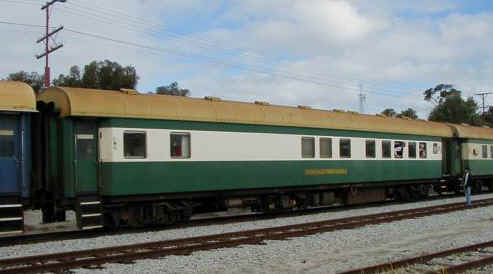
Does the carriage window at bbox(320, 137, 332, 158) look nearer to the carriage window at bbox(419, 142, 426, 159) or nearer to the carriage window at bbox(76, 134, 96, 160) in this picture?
the carriage window at bbox(419, 142, 426, 159)

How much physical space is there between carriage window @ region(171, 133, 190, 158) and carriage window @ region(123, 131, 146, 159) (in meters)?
0.94

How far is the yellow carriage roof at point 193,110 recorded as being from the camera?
1377 cm

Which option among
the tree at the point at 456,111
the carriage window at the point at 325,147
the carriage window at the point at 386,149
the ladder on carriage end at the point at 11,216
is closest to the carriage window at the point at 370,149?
the carriage window at the point at 386,149

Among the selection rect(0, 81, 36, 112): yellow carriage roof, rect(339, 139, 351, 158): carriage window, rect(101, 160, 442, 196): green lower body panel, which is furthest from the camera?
rect(339, 139, 351, 158): carriage window

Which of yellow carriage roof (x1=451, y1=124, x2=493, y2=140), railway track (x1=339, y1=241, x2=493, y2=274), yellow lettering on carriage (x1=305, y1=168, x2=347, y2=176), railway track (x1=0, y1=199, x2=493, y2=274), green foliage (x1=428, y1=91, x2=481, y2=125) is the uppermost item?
green foliage (x1=428, y1=91, x2=481, y2=125)

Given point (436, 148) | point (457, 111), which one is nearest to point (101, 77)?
point (436, 148)

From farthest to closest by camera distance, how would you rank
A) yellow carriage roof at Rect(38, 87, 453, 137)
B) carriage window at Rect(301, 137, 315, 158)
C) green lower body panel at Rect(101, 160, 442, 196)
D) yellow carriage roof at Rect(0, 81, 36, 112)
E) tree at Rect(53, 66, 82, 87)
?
1. tree at Rect(53, 66, 82, 87)
2. carriage window at Rect(301, 137, 315, 158)
3. green lower body panel at Rect(101, 160, 442, 196)
4. yellow carriage roof at Rect(38, 87, 453, 137)
5. yellow carriage roof at Rect(0, 81, 36, 112)

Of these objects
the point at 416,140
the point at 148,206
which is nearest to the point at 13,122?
the point at 148,206

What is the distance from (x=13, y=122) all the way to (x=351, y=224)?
8.95 metres

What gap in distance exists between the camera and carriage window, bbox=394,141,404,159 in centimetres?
2345

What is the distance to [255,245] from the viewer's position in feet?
41.0

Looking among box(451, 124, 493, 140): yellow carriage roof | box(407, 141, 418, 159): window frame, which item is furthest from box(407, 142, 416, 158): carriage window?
box(451, 124, 493, 140): yellow carriage roof

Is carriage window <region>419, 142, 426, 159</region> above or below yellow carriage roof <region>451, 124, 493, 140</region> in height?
below

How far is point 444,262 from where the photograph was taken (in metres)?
10.4
